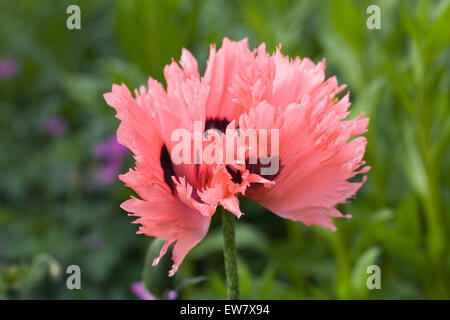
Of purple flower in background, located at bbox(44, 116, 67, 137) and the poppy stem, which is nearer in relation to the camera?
the poppy stem

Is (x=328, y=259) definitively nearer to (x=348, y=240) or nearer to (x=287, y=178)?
(x=348, y=240)

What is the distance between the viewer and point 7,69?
2385mm

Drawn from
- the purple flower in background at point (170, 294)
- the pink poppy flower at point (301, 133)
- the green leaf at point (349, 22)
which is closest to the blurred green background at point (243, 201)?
the green leaf at point (349, 22)

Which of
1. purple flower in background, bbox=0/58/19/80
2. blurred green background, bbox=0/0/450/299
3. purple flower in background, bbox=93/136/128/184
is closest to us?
blurred green background, bbox=0/0/450/299

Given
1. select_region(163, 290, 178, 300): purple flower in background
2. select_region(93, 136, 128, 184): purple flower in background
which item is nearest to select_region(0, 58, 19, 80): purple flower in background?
select_region(93, 136, 128, 184): purple flower in background

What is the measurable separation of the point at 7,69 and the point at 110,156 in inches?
26.5

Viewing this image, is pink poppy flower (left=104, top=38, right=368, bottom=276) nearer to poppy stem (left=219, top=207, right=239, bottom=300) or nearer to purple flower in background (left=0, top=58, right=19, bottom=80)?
poppy stem (left=219, top=207, right=239, bottom=300)

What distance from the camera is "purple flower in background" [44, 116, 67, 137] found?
2.20 metres

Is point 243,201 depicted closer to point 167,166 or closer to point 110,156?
point 110,156

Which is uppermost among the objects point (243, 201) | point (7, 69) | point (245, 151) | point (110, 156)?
point (7, 69)

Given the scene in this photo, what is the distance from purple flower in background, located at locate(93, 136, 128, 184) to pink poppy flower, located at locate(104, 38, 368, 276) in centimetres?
131

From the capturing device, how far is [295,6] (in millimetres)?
2047

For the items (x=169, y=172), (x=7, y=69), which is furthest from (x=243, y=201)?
(x=169, y=172)
